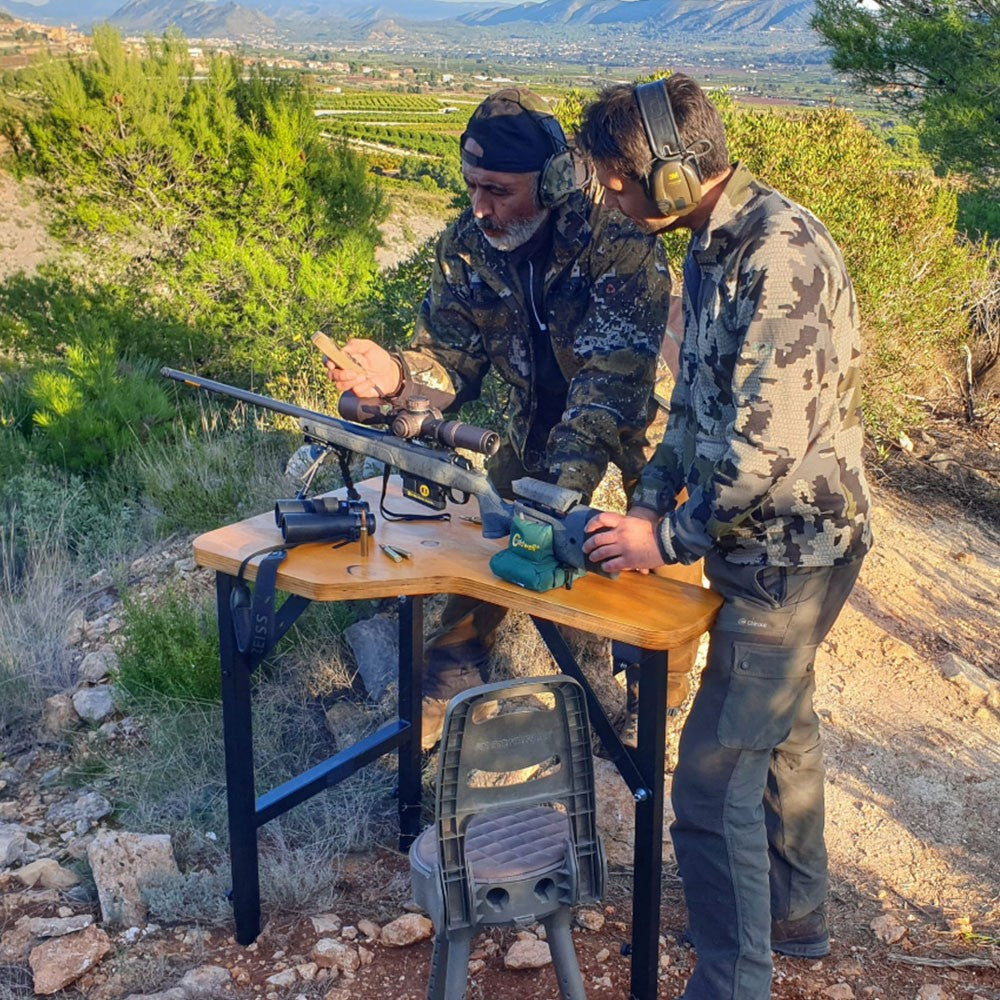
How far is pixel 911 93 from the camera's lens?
13086 mm

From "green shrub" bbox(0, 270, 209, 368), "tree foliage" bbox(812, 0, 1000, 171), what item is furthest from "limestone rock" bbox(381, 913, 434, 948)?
"tree foliage" bbox(812, 0, 1000, 171)

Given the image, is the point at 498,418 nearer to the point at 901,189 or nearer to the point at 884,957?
the point at 901,189

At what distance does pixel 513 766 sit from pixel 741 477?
2.65ft

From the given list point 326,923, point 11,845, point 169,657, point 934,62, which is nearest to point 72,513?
point 169,657

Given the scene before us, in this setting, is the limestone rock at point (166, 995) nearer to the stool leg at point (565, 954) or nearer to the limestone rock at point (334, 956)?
the limestone rock at point (334, 956)

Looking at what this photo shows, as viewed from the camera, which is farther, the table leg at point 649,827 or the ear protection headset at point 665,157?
the table leg at point 649,827

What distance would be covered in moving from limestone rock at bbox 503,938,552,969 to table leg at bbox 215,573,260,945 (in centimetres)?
77

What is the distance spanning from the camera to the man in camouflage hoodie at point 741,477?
2.44 meters

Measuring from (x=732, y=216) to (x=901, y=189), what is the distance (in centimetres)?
522

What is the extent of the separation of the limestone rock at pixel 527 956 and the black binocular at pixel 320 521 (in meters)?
1.29

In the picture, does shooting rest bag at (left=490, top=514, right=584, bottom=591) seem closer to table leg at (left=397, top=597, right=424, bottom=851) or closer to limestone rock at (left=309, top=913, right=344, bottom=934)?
table leg at (left=397, top=597, right=424, bottom=851)

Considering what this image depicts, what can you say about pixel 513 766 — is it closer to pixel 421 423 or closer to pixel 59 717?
pixel 421 423

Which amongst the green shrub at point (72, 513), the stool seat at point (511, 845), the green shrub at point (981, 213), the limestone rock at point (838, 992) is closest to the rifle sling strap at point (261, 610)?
the stool seat at point (511, 845)

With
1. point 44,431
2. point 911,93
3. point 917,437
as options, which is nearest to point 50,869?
point 44,431
